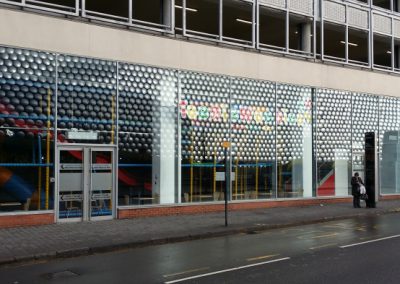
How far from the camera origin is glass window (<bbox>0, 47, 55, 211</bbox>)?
14055 millimetres

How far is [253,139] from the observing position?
1958cm

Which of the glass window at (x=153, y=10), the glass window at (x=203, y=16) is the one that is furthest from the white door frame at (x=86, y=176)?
the glass window at (x=203, y=16)

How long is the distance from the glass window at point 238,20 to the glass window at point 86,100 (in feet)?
19.3

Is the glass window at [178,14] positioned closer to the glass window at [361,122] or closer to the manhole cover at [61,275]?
the glass window at [361,122]

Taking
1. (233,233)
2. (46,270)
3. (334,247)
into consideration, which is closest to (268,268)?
(334,247)

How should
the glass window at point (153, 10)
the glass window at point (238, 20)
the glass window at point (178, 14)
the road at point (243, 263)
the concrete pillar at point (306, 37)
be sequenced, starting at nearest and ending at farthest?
the road at point (243, 263), the glass window at point (153, 10), the glass window at point (178, 14), the glass window at point (238, 20), the concrete pillar at point (306, 37)

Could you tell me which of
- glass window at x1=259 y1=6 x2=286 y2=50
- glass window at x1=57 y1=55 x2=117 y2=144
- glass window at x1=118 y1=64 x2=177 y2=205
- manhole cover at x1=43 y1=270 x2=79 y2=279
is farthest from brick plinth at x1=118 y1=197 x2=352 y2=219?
manhole cover at x1=43 y1=270 x2=79 y2=279

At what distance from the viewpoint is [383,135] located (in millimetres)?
24672

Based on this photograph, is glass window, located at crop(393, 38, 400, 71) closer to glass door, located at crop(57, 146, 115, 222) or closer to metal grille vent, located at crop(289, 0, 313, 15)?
metal grille vent, located at crop(289, 0, 313, 15)

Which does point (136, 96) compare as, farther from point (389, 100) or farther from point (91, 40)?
point (389, 100)

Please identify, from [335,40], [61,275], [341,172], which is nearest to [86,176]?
[61,275]

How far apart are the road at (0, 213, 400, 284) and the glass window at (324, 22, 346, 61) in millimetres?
12621

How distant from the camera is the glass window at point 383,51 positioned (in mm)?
25078

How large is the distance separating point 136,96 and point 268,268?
9.26 m
